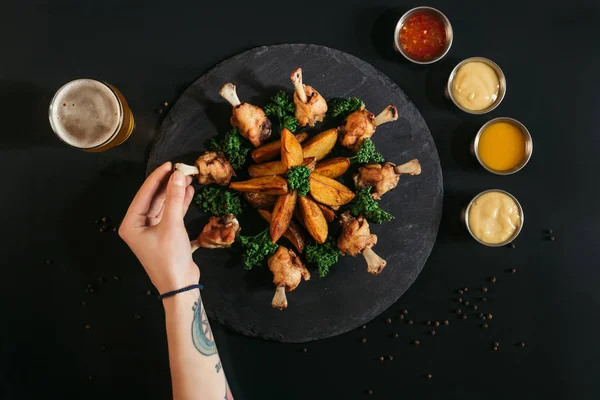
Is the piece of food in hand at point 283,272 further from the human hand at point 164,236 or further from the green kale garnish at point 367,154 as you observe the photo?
the green kale garnish at point 367,154

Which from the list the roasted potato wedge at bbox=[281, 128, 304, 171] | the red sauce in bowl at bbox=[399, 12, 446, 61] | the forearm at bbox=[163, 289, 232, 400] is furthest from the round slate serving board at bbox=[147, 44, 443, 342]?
the forearm at bbox=[163, 289, 232, 400]

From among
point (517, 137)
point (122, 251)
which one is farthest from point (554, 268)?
point (122, 251)

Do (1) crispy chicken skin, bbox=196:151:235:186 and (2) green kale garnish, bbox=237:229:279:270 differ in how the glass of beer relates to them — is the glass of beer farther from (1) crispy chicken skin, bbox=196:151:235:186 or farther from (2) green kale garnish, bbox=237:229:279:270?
(2) green kale garnish, bbox=237:229:279:270

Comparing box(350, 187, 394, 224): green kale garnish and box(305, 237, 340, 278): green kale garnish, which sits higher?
box(350, 187, 394, 224): green kale garnish

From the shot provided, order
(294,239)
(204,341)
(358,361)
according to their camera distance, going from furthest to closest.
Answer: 1. (358,361)
2. (294,239)
3. (204,341)

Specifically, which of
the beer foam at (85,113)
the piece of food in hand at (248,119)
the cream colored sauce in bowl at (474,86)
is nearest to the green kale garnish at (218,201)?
the piece of food in hand at (248,119)

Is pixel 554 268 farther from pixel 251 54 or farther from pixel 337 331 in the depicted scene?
pixel 251 54
